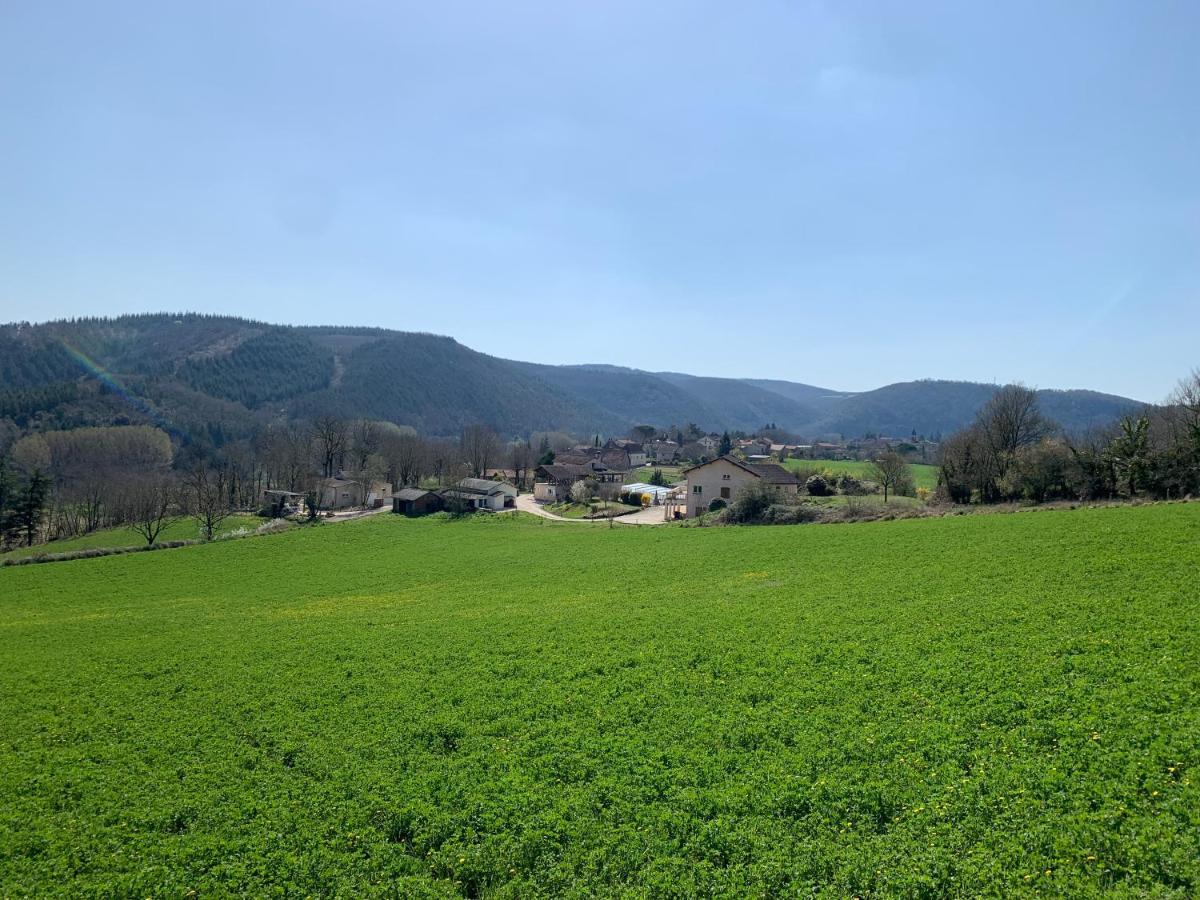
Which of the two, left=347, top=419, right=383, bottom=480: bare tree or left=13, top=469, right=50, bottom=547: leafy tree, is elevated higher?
left=347, top=419, right=383, bottom=480: bare tree

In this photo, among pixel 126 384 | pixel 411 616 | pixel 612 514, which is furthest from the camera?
pixel 126 384

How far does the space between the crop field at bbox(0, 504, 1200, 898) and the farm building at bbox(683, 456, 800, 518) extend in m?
43.5

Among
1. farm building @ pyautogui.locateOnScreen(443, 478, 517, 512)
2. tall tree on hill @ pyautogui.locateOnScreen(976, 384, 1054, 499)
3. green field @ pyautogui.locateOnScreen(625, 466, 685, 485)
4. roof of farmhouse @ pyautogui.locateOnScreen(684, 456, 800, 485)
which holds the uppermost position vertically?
tall tree on hill @ pyautogui.locateOnScreen(976, 384, 1054, 499)

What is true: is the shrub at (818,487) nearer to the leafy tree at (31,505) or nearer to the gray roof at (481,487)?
the gray roof at (481,487)

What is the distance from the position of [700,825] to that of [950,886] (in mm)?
3593

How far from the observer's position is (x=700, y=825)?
1011 cm

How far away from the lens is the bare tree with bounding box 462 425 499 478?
121 m

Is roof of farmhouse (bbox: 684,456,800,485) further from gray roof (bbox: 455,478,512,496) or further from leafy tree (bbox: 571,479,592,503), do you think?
gray roof (bbox: 455,478,512,496)

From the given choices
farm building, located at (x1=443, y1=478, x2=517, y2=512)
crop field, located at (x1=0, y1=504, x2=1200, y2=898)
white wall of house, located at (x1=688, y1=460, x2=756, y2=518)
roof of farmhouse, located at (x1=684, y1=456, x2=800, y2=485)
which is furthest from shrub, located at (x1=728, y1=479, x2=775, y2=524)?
farm building, located at (x1=443, y1=478, x2=517, y2=512)

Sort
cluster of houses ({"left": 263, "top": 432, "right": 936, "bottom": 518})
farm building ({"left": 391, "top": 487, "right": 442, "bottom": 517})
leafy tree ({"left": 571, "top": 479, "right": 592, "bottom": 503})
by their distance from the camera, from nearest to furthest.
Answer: cluster of houses ({"left": 263, "top": 432, "right": 936, "bottom": 518})
farm building ({"left": 391, "top": 487, "right": 442, "bottom": 517})
leafy tree ({"left": 571, "top": 479, "right": 592, "bottom": 503})

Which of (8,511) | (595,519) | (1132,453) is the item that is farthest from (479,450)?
(1132,453)

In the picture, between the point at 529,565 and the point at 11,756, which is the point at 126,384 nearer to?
the point at 529,565

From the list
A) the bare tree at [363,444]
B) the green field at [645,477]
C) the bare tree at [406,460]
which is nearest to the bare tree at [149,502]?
the bare tree at [363,444]

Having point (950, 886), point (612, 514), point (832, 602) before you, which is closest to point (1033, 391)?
point (612, 514)
